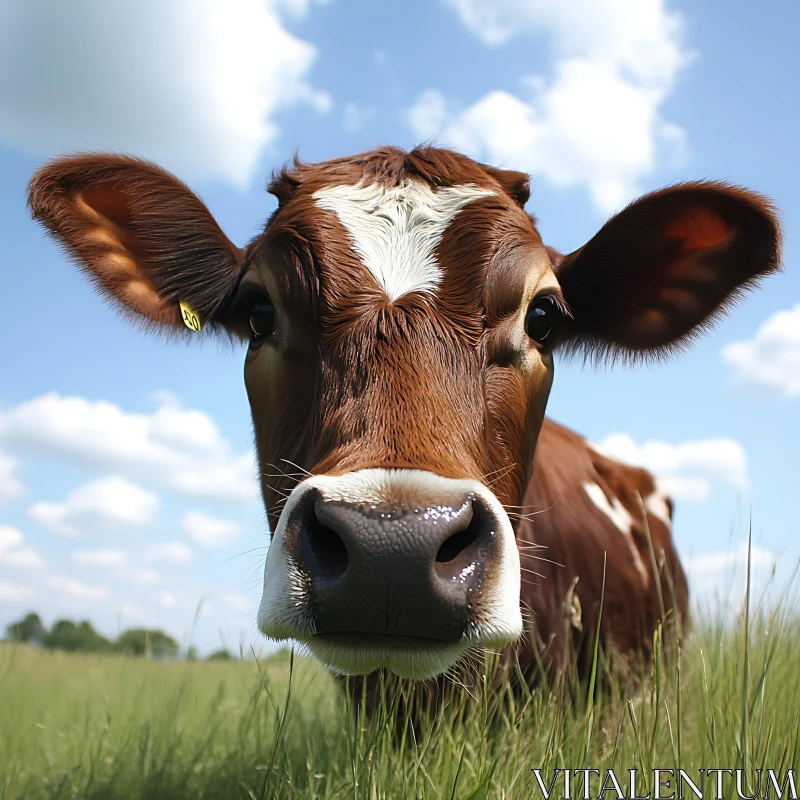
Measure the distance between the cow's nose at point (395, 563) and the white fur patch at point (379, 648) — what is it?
0.03 metres

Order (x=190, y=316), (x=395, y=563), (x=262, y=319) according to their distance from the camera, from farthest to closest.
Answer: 1. (x=190, y=316)
2. (x=262, y=319)
3. (x=395, y=563)

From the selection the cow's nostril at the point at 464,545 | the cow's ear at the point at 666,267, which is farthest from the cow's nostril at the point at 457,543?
the cow's ear at the point at 666,267

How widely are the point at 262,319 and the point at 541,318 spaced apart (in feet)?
4.13

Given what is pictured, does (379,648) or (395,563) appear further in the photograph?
(379,648)

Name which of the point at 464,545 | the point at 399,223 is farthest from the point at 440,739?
the point at 399,223

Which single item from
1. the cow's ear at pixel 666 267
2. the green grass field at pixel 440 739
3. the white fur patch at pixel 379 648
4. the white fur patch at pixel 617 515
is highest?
the cow's ear at pixel 666 267

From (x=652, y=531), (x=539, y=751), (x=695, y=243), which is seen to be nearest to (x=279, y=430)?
(x=539, y=751)

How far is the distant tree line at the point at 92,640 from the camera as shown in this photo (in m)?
4.71

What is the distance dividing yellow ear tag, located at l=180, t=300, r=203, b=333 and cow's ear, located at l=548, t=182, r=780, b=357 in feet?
6.35

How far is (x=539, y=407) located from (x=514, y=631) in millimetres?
1472

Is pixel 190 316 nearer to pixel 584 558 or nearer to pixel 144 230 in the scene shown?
pixel 144 230

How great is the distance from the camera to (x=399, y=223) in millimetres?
3447

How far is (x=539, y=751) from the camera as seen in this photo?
316cm

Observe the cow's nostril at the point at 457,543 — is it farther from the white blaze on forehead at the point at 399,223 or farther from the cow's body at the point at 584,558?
the cow's body at the point at 584,558
